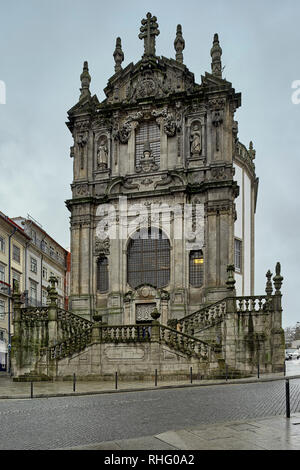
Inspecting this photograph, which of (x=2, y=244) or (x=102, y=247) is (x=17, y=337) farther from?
(x=2, y=244)

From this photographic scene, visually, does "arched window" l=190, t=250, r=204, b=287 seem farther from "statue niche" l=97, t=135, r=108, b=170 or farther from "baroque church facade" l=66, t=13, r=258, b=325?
"statue niche" l=97, t=135, r=108, b=170

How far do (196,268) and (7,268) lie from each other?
23.8 m

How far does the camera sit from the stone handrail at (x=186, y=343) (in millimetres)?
24500

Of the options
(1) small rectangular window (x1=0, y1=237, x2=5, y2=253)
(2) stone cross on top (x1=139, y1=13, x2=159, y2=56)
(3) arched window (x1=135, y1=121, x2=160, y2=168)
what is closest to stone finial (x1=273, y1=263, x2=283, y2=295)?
(3) arched window (x1=135, y1=121, x2=160, y2=168)

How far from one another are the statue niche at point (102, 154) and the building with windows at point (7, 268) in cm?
1610

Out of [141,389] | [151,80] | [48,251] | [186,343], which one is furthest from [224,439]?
[48,251]

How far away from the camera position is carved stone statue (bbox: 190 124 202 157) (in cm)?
3378

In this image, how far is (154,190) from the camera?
1337 inches

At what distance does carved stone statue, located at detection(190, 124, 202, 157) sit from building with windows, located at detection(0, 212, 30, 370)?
2220 centimetres

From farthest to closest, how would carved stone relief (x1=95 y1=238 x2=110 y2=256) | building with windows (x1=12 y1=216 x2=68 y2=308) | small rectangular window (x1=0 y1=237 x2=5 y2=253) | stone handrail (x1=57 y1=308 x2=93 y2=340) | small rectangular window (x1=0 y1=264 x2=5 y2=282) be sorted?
building with windows (x1=12 y1=216 x2=68 y2=308) < small rectangular window (x1=0 y1=237 x2=5 y2=253) < small rectangular window (x1=0 y1=264 x2=5 y2=282) < carved stone relief (x1=95 y1=238 x2=110 y2=256) < stone handrail (x1=57 y1=308 x2=93 y2=340)

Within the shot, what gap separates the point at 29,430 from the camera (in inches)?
440

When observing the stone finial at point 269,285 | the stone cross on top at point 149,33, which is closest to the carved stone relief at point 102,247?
the stone finial at point 269,285
